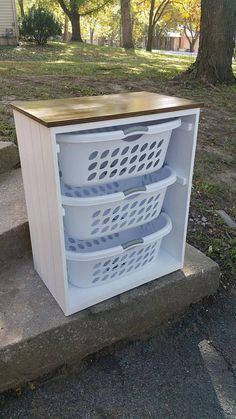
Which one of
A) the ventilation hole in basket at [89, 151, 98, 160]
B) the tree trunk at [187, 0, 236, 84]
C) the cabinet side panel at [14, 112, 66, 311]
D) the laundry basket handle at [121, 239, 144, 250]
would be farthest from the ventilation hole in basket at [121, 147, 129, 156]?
the tree trunk at [187, 0, 236, 84]

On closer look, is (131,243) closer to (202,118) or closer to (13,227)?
(13,227)

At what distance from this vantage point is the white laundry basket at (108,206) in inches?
54.0

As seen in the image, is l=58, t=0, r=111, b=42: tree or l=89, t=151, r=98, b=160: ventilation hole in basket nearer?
l=89, t=151, r=98, b=160: ventilation hole in basket

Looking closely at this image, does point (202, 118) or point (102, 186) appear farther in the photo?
point (202, 118)

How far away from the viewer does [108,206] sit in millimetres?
1419

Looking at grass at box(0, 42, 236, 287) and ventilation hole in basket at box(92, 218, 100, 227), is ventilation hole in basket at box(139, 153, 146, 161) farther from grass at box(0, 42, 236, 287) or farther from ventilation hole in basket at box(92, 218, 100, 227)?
grass at box(0, 42, 236, 287)

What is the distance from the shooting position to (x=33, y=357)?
1433 millimetres

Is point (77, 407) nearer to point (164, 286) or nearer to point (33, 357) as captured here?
point (33, 357)

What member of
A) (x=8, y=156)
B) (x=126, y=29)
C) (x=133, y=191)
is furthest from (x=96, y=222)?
(x=126, y=29)

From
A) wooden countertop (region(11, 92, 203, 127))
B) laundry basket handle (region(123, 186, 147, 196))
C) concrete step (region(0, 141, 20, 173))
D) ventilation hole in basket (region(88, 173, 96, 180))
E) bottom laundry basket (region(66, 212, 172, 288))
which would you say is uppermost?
wooden countertop (region(11, 92, 203, 127))

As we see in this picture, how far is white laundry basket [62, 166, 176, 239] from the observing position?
1.37 m

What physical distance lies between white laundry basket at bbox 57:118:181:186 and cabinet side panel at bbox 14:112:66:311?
70 mm

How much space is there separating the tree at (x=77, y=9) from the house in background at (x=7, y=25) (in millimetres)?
A: 3550

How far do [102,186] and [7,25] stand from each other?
45.3ft
